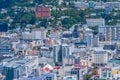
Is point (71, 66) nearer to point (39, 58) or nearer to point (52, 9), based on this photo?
point (39, 58)

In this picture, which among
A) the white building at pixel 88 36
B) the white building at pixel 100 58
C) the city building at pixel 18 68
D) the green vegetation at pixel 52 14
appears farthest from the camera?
the green vegetation at pixel 52 14

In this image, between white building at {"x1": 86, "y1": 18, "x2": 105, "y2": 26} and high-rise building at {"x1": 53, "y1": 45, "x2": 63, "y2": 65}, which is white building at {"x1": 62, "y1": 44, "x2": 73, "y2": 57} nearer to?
high-rise building at {"x1": 53, "y1": 45, "x2": 63, "y2": 65}

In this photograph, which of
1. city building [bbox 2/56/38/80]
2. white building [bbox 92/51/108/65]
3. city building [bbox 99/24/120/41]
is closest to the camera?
city building [bbox 2/56/38/80]

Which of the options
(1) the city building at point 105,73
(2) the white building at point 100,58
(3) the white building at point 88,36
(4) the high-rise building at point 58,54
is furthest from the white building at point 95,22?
(1) the city building at point 105,73

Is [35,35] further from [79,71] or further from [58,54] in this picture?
[79,71]

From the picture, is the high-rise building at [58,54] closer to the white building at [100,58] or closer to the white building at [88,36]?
the white building at [100,58]

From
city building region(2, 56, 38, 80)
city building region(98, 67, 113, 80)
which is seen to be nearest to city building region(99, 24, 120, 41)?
city building region(2, 56, 38, 80)

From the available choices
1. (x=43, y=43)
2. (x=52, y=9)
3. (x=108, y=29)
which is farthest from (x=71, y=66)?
(x=52, y=9)

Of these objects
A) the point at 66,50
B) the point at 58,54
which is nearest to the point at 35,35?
the point at 66,50

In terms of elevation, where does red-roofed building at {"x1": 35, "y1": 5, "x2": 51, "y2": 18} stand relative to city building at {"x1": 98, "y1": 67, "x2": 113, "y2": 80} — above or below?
below

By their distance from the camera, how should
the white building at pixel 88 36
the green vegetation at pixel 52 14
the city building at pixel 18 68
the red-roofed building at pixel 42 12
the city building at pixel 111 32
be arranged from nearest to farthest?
the city building at pixel 18 68
the white building at pixel 88 36
the city building at pixel 111 32
the green vegetation at pixel 52 14
the red-roofed building at pixel 42 12
